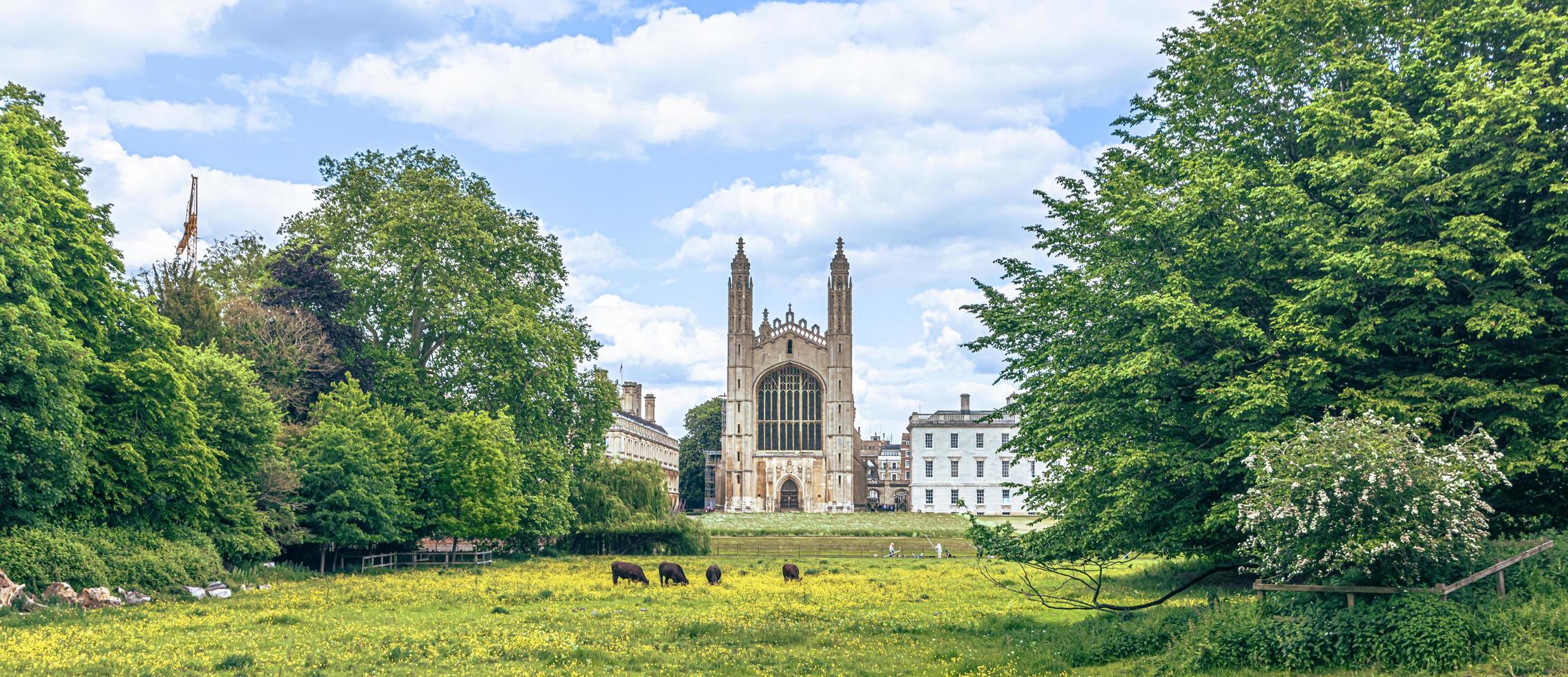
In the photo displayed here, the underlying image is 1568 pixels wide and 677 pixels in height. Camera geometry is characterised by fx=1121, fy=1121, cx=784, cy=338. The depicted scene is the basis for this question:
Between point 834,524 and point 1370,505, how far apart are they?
76.3 meters

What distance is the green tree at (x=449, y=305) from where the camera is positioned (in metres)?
48.9

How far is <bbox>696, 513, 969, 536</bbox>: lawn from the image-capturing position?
79000 millimetres

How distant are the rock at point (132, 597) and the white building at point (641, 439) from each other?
8796 centimetres

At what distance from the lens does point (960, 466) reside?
112 meters

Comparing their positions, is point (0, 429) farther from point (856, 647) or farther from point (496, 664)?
point (856, 647)

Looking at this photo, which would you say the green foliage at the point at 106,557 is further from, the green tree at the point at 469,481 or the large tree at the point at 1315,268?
the large tree at the point at 1315,268

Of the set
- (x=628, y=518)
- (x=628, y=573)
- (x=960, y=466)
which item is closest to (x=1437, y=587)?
(x=628, y=573)

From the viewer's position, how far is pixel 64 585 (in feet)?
86.7

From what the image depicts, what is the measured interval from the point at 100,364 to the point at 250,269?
2138cm

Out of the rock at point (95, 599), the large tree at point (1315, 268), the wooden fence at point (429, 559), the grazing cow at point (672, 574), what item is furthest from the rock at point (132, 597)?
the large tree at point (1315, 268)

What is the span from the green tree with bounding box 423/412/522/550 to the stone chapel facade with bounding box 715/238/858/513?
70413mm

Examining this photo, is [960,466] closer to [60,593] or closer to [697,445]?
[697,445]

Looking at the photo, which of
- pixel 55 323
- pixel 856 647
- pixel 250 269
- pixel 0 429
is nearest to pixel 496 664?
pixel 856 647

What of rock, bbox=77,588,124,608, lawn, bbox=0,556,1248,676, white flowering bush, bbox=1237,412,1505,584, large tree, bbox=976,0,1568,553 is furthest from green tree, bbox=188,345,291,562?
white flowering bush, bbox=1237,412,1505,584
